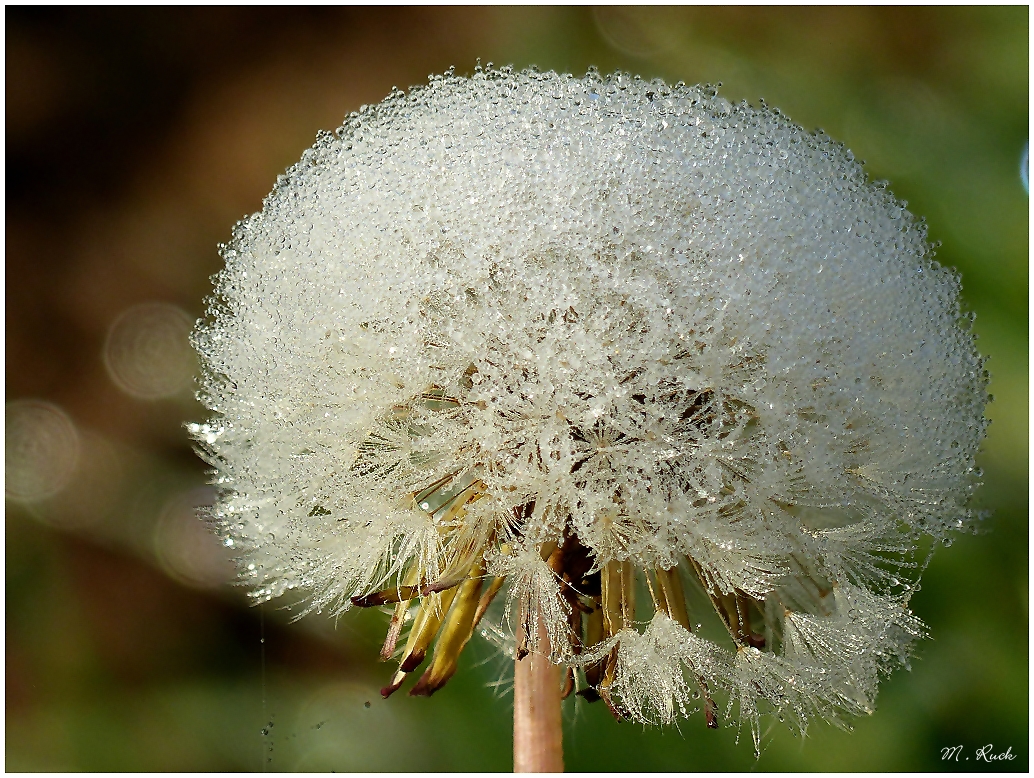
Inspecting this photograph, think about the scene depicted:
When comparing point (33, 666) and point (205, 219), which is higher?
point (205, 219)

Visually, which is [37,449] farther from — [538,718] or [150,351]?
[538,718]

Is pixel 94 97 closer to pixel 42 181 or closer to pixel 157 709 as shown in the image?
pixel 42 181

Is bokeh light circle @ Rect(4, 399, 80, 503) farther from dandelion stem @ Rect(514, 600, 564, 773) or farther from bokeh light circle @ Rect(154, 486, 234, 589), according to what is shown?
dandelion stem @ Rect(514, 600, 564, 773)

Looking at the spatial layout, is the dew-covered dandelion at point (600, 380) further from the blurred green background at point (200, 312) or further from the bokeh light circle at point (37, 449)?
the bokeh light circle at point (37, 449)

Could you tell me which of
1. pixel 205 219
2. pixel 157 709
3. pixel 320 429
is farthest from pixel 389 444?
pixel 205 219
